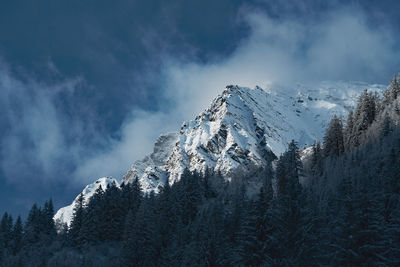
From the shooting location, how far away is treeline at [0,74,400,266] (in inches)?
2064

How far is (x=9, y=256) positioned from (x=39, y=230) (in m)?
11.7

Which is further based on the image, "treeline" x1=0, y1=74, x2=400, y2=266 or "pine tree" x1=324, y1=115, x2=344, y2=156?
"pine tree" x1=324, y1=115, x2=344, y2=156

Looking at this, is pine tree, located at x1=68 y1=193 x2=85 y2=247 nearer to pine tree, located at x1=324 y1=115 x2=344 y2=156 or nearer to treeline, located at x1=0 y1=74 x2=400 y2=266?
treeline, located at x1=0 y1=74 x2=400 y2=266

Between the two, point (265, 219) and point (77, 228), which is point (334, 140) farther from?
point (77, 228)

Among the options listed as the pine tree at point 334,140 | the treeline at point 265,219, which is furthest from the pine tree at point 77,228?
the pine tree at point 334,140

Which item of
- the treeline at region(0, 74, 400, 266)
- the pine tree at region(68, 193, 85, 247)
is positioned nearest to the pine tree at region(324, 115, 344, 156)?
the treeline at region(0, 74, 400, 266)

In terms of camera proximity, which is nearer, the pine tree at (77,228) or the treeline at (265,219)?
the treeline at (265,219)

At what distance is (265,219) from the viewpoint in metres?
61.3

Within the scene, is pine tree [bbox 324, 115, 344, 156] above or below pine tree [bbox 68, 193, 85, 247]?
above

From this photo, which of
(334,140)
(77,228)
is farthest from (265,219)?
(334,140)

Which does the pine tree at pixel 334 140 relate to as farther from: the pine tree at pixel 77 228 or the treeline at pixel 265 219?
the pine tree at pixel 77 228

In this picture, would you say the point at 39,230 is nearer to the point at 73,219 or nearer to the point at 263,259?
the point at 73,219

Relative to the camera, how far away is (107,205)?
316ft

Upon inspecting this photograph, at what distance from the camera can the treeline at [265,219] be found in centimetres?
5244
